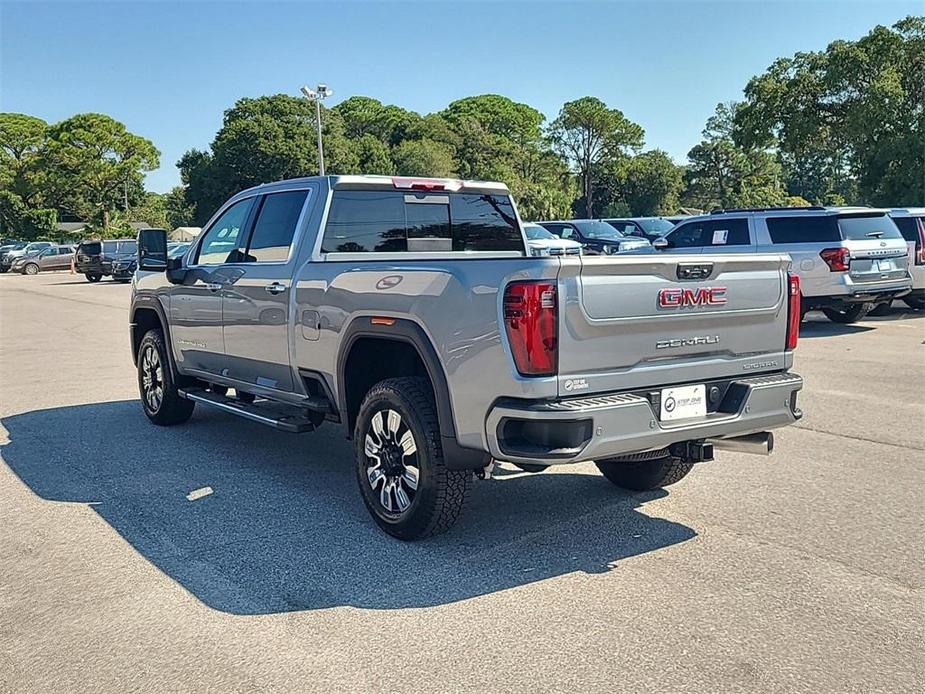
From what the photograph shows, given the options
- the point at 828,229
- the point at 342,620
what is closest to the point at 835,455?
the point at 342,620

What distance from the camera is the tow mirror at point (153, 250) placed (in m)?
7.09

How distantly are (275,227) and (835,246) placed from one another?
31.8 feet

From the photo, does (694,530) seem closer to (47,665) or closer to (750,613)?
(750,613)

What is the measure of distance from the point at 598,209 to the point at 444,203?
8850cm

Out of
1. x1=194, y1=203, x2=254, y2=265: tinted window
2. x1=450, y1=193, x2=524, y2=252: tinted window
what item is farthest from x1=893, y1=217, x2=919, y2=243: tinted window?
x1=194, y1=203, x2=254, y2=265: tinted window

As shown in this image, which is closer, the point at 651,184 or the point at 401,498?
the point at 401,498

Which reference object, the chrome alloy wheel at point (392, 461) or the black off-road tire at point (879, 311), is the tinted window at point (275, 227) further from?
the black off-road tire at point (879, 311)

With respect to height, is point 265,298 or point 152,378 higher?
point 265,298

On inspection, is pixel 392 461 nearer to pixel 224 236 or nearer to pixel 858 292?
pixel 224 236

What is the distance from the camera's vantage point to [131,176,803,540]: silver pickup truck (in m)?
4.02

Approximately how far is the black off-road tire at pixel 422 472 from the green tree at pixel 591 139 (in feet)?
284

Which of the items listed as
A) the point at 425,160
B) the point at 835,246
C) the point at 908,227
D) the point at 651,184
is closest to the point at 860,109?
the point at 908,227

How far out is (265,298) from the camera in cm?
602

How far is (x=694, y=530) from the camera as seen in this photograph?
4895mm
